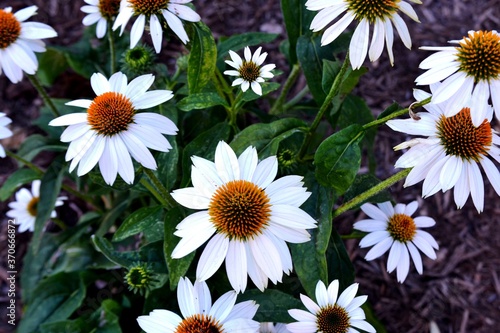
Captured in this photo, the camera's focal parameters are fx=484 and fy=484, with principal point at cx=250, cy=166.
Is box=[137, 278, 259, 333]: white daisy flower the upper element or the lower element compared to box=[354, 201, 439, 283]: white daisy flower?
lower

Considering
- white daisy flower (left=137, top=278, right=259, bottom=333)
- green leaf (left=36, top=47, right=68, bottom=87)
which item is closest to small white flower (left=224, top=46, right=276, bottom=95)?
white daisy flower (left=137, top=278, right=259, bottom=333)

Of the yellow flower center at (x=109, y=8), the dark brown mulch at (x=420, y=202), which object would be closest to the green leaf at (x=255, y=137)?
the yellow flower center at (x=109, y=8)

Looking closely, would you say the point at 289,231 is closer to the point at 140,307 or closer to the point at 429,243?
the point at 429,243

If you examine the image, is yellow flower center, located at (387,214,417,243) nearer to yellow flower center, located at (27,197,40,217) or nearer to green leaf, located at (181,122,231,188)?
green leaf, located at (181,122,231,188)

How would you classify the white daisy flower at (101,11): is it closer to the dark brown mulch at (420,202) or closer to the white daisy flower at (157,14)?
the white daisy flower at (157,14)

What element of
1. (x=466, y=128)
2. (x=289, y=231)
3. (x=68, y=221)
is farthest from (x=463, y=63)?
(x=68, y=221)
